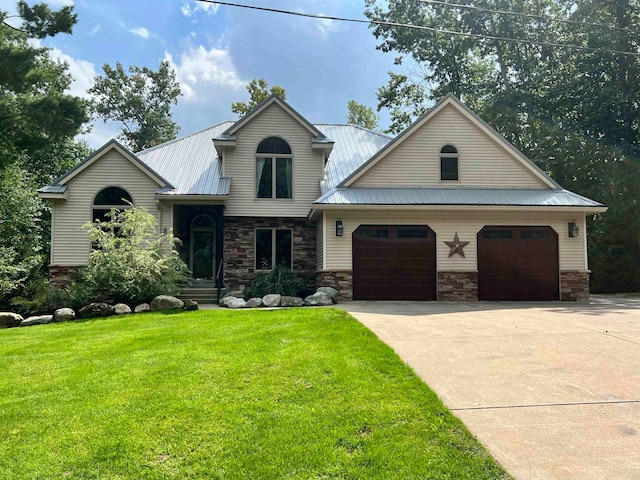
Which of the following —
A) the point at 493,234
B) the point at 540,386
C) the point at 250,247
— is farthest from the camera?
the point at 250,247

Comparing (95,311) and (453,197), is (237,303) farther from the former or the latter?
(453,197)

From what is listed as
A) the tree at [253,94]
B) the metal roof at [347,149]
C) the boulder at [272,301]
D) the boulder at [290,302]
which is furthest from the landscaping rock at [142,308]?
the tree at [253,94]

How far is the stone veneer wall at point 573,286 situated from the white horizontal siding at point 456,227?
221 millimetres

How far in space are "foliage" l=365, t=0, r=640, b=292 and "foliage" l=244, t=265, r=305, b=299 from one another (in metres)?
13.6

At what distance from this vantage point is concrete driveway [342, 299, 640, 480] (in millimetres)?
2871

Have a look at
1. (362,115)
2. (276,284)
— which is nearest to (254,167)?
(276,284)

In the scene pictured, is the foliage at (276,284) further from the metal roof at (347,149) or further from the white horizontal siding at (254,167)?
the metal roof at (347,149)

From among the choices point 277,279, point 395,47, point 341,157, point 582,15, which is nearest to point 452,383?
point 277,279

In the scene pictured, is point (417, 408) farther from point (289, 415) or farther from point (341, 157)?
point (341, 157)

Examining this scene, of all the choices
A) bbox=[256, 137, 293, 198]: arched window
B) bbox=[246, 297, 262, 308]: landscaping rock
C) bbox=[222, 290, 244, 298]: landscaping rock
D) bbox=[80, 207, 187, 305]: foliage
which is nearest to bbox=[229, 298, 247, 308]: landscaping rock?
bbox=[246, 297, 262, 308]: landscaping rock

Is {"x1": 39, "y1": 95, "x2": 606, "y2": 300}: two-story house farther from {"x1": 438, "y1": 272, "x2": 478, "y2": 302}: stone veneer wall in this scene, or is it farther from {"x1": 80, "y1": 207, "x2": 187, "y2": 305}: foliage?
{"x1": 80, "y1": 207, "x2": 187, "y2": 305}: foliage

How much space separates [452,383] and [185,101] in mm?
34479

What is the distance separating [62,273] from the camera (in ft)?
45.0

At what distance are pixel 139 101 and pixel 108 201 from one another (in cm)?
2130
